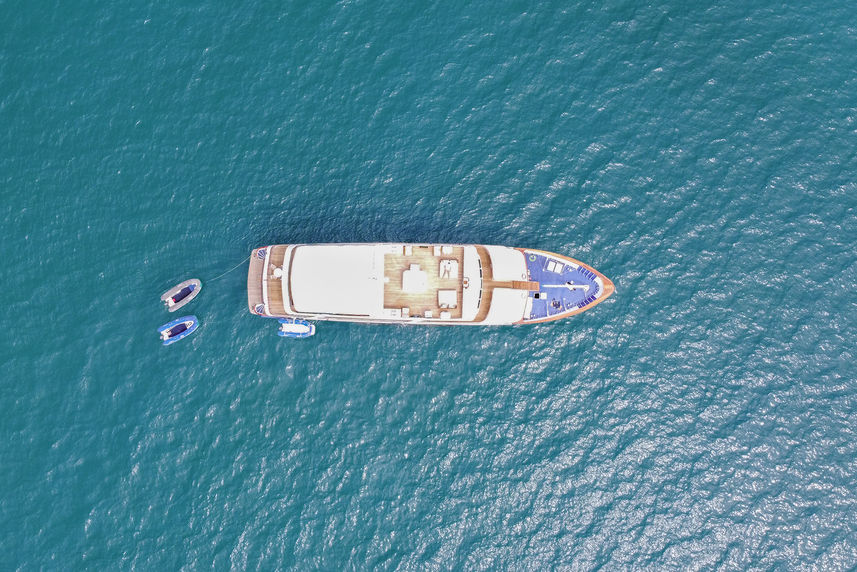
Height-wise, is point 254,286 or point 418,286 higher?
point 254,286

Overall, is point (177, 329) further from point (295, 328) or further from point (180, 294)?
point (295, 328)

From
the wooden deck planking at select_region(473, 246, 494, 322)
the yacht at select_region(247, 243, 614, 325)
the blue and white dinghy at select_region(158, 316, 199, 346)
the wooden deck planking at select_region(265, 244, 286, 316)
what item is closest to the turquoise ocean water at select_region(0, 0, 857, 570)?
the blue and white dinghy at select_region(158, 316, 199, 346)

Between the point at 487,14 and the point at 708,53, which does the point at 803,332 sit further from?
the point at 487,14

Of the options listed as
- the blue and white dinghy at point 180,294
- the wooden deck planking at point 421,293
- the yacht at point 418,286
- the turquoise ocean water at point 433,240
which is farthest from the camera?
the blue and white dinghy at point 180,294

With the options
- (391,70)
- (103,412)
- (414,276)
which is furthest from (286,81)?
(103,412)

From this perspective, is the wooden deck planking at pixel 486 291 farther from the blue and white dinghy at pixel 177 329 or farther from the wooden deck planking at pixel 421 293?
the blue and white dinghy at pixel 177 329

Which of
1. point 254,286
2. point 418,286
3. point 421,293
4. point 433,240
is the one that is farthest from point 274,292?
point 433,240

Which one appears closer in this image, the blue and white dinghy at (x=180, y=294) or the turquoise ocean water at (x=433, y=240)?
the turquoise ocean water at (x=433, y=240)

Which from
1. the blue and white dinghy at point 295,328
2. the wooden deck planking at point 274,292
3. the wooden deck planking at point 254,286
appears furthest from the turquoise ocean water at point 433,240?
the wooden deck planking at point 274,292
